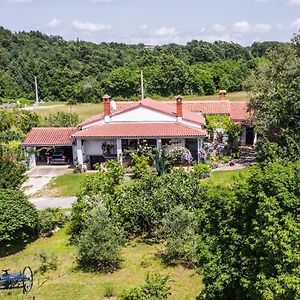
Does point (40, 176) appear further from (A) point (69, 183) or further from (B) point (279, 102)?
(B) point (279, 102)

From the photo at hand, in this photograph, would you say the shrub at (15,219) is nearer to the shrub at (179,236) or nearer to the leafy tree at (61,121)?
the shrub at (179,236)

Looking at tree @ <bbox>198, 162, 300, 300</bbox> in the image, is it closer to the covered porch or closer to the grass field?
the grass field

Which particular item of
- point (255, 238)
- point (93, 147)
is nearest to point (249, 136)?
point (93, 147)

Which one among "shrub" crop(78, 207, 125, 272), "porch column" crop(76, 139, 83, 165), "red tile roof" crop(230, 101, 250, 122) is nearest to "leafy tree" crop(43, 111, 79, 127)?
"porch column" crop(76, 139, 83, 165)

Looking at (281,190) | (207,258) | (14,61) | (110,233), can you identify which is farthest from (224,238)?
(14,61)

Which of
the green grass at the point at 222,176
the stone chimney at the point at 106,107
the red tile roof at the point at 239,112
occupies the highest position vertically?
the stone chimney at the point at 106,107

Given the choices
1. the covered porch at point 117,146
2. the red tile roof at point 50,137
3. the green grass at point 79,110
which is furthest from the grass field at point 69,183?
the green grass at point 79,110

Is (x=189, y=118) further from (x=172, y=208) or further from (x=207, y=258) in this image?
(x=207, y=258)
